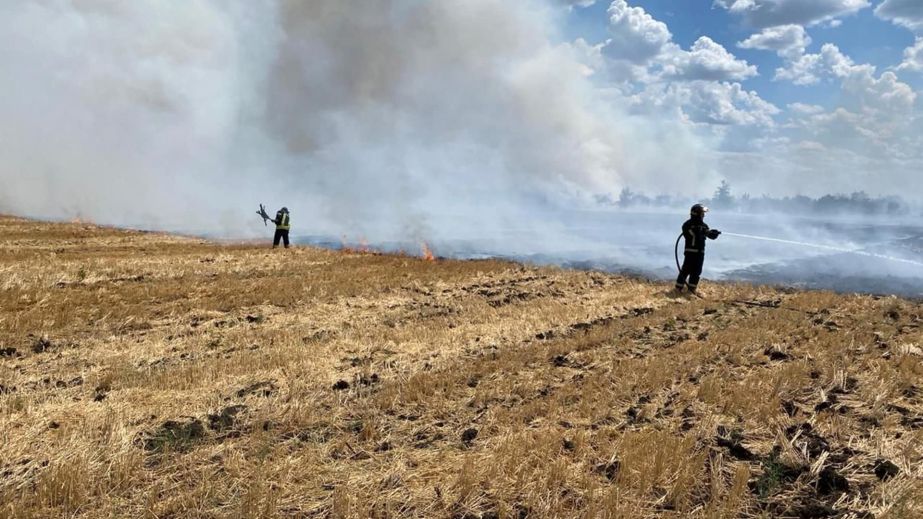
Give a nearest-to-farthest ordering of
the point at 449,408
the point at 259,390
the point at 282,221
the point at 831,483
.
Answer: the point at 831,483, the point at 449,408, the point at 259,390, the point at 282,221

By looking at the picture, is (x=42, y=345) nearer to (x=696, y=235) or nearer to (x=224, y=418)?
(x=224, y=418)

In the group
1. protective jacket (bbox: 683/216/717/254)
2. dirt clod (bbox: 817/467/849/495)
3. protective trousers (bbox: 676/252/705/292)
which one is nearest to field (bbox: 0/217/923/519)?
dirt clod (bbox: 817/467/849/495)

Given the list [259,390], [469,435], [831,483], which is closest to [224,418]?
[259,390]

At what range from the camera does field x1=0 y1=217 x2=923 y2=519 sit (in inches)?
163

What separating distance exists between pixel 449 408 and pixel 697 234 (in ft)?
37.7

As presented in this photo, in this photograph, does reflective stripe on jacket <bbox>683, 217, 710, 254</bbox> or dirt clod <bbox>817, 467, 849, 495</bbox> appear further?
reflective stripe on jacket <bbox>683, 217, 710, 254</bbox>

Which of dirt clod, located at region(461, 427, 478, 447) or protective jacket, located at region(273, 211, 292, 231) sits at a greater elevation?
protective jacket, located at region(273, 211, 292, 231)

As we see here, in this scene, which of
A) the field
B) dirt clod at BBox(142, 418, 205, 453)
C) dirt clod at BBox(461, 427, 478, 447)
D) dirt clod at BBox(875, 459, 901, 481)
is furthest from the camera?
dirt clod at BBox(461, 427, 478, 447)

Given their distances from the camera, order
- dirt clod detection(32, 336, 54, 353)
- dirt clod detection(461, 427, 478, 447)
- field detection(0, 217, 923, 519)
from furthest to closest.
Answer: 1. dirt clod detection(32, 336, 54, 353)
2. dirt clod detection(461, 427, 478, 447)
3. field detection(0, 217, 923, 519)

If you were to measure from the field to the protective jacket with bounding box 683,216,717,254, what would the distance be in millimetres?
2505

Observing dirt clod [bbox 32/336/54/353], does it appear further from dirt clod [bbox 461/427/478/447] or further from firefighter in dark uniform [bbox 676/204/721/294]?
firefighter in dark uniform [bbox 676/204/721/294]

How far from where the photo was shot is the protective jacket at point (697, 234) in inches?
589

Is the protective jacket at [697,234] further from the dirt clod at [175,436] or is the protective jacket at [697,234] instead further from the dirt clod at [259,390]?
the dirt clod at [175,436]

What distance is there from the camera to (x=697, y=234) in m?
15.0
